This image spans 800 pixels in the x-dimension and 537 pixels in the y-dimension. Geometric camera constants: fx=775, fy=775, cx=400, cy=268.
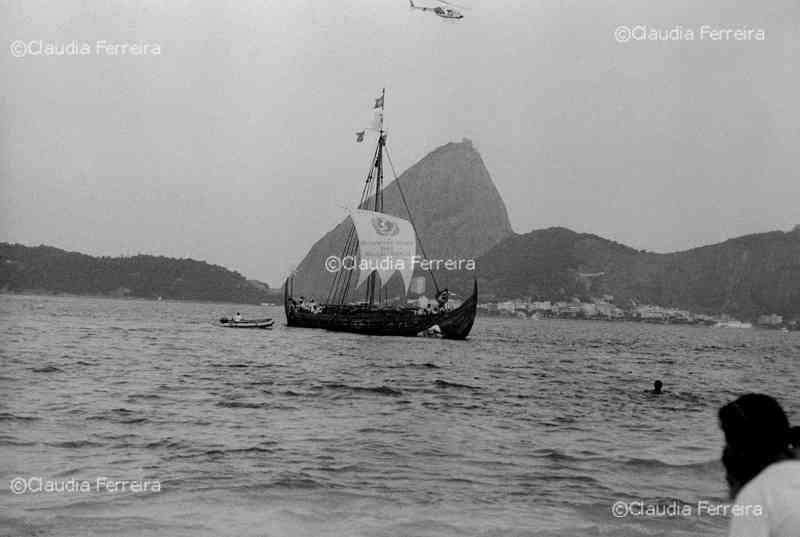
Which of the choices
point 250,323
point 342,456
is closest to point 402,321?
point 250,323

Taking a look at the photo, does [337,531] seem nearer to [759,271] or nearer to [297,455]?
[297,455]

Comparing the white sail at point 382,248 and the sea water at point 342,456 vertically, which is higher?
the white sail at point 382,248

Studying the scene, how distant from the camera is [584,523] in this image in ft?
12.2

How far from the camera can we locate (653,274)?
47062mm

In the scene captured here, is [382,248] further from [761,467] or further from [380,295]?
[761,467]

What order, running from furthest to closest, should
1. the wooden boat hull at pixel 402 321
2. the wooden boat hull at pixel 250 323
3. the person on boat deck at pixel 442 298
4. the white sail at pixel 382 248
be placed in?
1. the wooden boat hull at pixel 250 323
2. the white sail at pixel 382 248
3. the person on boat deck at pixel 442 298
4. the wooden boat hull at pixel 402 321

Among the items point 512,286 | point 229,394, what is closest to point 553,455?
point 229,394

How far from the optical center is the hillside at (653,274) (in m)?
36.1
